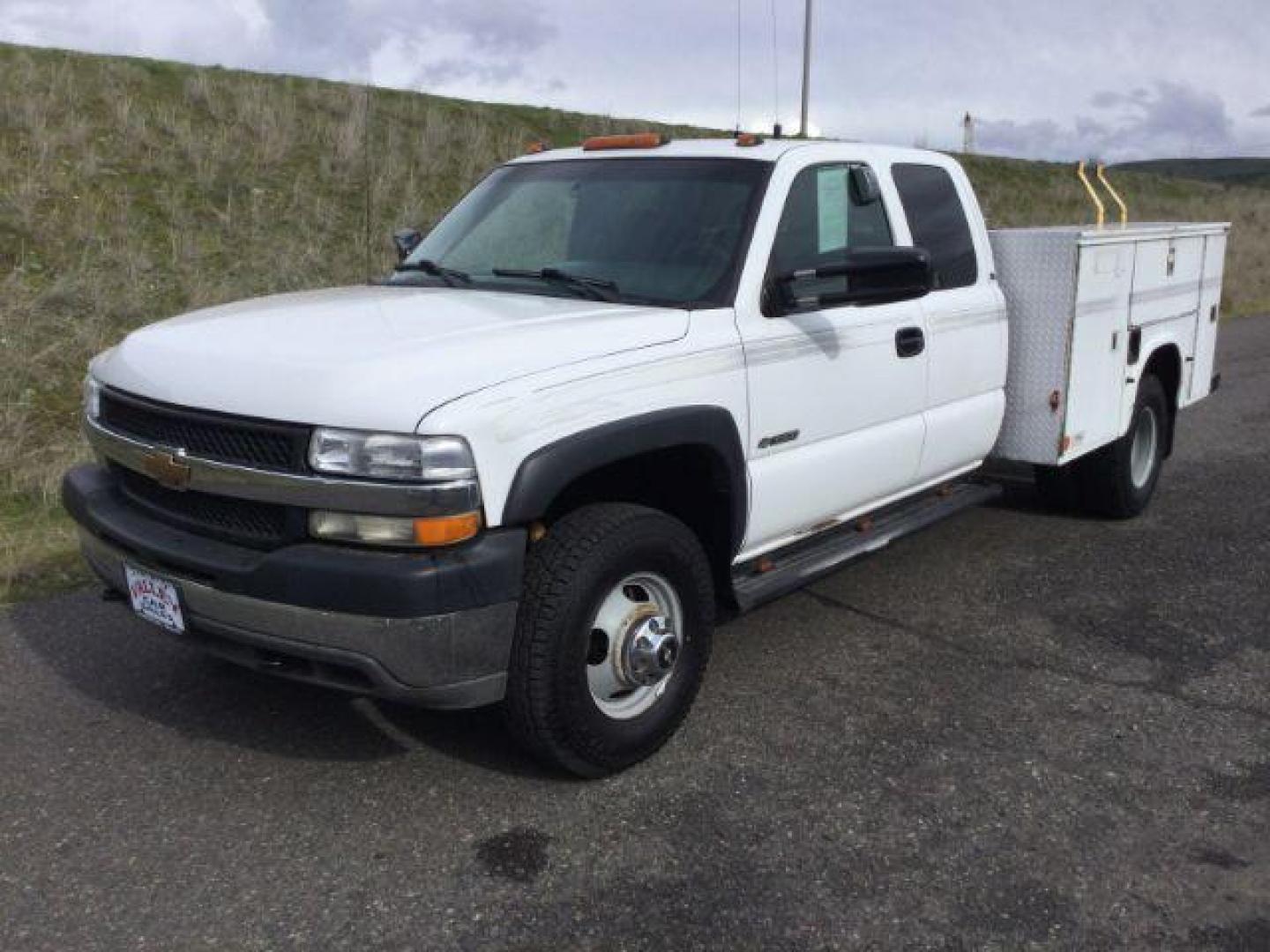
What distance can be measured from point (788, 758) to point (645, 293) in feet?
5.18

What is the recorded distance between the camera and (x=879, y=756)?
3.83 metres

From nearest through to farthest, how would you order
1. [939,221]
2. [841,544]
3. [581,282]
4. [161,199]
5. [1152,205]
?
[581,282]
[841,544]
[939,221]
[161,199]
[1152,205]

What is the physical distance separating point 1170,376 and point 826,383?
3.57m

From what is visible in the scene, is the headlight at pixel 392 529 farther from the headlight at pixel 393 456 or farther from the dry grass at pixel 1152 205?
the dry grass at pixel 1152 205

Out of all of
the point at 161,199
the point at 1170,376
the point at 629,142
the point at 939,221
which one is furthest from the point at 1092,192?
the point at 161,199

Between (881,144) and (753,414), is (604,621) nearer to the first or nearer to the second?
(753,414)

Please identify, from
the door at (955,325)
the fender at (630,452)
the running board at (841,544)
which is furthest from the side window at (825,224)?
the running board at (841,544)

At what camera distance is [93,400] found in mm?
3900

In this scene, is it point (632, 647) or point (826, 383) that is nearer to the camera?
point (632, 647)

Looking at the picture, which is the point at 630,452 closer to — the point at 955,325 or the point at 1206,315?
the point at 955,325

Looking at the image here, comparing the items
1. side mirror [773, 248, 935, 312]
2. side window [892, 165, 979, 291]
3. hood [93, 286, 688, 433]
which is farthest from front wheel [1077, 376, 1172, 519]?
hood [93, 286, 688, 433]

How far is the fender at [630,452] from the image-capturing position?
3207 millimetres

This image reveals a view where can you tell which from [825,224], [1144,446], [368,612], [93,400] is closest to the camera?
[368,612]

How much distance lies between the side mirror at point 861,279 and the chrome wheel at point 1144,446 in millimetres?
3033
